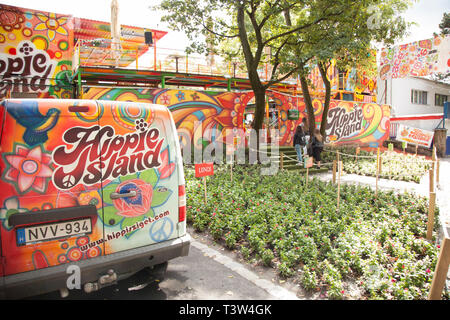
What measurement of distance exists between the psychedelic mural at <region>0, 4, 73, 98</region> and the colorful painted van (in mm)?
13291

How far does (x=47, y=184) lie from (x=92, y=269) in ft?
3.03

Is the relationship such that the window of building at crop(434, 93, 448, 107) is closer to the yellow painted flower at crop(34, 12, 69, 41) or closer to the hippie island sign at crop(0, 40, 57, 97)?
the yellow painted flower at crop(34, 12, 69, 41)

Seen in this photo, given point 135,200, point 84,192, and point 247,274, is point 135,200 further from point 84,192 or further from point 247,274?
point 247,274

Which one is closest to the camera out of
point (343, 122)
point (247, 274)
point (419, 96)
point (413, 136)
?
point (247, 274)

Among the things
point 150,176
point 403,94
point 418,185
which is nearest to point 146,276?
point 150,176

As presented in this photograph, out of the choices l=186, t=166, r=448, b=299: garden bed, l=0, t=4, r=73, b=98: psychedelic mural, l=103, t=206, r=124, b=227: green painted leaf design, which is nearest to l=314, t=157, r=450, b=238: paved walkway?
l=186, t=166, r=448, b=299: garden bed

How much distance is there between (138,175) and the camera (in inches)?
130

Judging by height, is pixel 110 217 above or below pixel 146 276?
above

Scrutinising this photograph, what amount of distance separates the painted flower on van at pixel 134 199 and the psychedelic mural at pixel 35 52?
13437mm

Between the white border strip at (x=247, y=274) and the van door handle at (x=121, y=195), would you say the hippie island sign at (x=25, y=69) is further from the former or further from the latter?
the van door handle at (x=121, y=195)

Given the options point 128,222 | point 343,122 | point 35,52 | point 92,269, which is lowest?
point 92,269

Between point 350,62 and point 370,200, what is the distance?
10.1 m

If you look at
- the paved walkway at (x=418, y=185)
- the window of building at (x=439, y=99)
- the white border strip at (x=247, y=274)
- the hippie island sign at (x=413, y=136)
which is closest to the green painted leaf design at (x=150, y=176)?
the white border strip at (x=247, y=274)

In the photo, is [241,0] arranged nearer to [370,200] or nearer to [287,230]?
[370,200]
